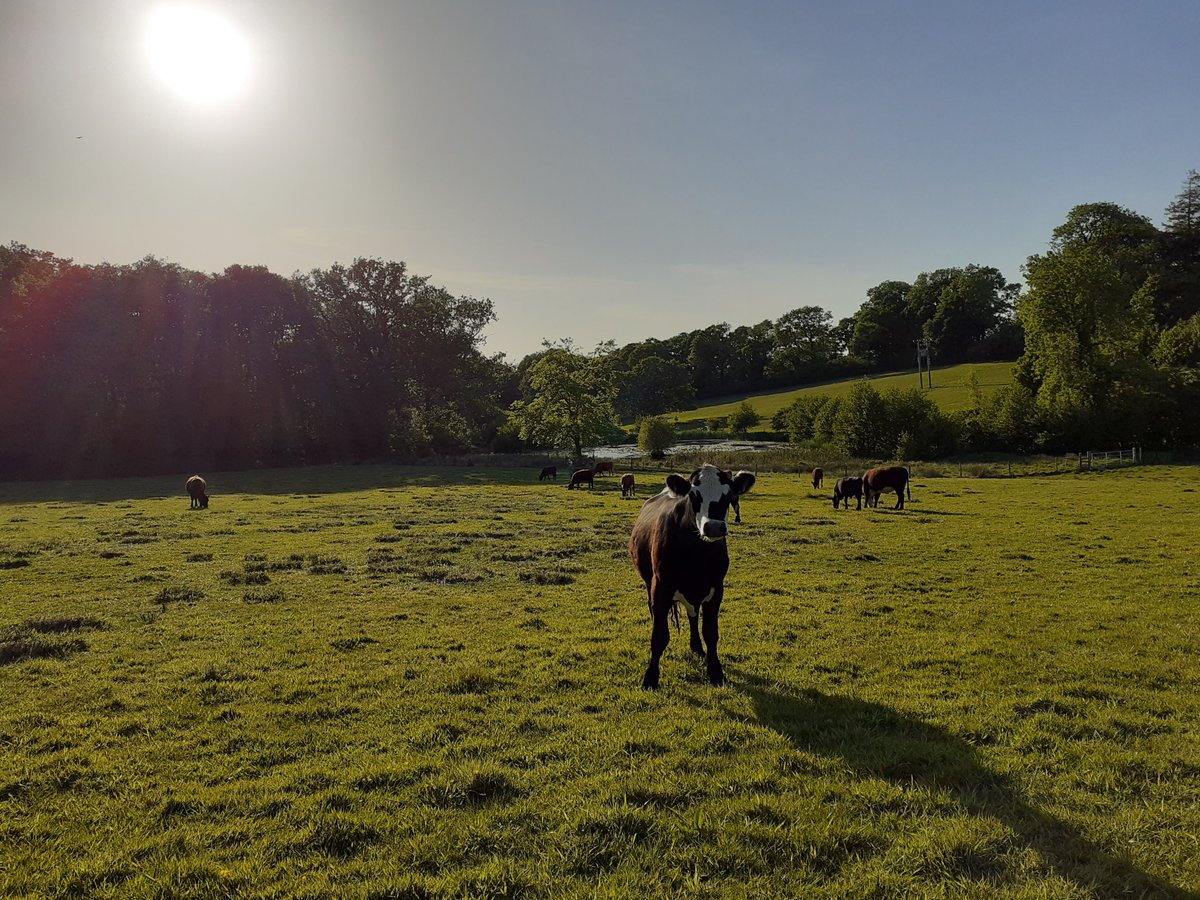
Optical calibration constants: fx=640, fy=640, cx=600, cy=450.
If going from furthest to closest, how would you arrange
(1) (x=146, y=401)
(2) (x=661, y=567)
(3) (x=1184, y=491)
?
(1) (x=146, y=401) → (3) (x=1184, y=491) → (2) (x=661, y=567)

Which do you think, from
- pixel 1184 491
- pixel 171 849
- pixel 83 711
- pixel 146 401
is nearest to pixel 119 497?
pixel 146 401

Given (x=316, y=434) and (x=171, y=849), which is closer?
(x=171, y=849)

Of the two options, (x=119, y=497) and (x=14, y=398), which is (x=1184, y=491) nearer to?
(x=119, y=497)

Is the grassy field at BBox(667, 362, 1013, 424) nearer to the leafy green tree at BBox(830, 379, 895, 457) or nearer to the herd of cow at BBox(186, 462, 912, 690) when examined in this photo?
the leafy green tree at BBox(830, 379, 895, 457)

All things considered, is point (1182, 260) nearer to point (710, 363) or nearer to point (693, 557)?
point (710, 363)

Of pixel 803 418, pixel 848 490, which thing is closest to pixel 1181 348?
pixel 803 418

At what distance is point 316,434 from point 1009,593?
59.9 metres

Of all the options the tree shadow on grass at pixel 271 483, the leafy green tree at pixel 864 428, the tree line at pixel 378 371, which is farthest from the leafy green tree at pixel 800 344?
the tree shadow on grass at pixel 271 483

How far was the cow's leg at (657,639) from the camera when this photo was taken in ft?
25.8

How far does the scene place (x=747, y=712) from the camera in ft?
23.1

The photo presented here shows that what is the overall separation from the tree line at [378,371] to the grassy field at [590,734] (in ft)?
139

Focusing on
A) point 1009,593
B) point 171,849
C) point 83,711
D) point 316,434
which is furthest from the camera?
point 316,434

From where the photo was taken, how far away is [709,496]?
7715 mm

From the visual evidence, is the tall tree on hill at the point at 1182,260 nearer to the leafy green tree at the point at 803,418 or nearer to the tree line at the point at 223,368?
the leafy green tree at the point at 803,418
